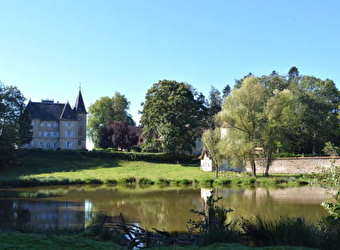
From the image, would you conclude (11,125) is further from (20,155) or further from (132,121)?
(132,121)

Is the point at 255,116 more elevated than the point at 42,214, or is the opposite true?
the point at 255,116

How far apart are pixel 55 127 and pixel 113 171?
24.2 metres

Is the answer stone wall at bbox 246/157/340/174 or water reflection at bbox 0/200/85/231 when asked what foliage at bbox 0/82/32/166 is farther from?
stone wall at bbox 246/157/340/174

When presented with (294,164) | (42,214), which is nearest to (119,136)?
(294,164)

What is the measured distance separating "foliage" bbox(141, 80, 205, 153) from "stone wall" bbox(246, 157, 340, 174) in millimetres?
12437

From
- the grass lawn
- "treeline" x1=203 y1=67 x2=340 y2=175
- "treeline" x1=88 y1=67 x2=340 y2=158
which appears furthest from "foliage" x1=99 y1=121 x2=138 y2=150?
"treeline" x1=203 y1=67 x2=340 y2=175

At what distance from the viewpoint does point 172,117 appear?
5219 centimetres

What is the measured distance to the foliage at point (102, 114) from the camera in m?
72.2

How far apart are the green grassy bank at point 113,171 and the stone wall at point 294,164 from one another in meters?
3.59

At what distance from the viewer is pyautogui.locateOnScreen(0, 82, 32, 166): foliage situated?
4322 centimetres

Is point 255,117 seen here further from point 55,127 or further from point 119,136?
point 55,127

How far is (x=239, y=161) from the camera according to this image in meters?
36.5

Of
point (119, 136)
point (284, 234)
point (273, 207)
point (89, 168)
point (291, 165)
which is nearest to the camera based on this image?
point (284, 234)

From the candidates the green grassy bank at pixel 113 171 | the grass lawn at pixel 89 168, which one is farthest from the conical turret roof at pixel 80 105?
the grass lawn at pixel 89 168
